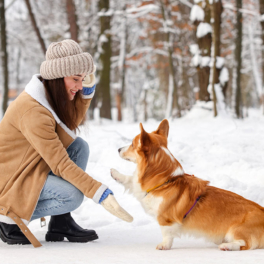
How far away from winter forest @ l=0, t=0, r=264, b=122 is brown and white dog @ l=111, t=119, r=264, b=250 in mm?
5539

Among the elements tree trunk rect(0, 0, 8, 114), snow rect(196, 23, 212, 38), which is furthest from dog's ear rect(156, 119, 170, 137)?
tree trunk rect(0, 0, 8, 114)

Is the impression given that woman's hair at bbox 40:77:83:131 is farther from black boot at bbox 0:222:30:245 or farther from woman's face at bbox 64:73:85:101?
black boot at bbox 0:222:30:245

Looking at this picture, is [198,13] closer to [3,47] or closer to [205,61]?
[205,61]

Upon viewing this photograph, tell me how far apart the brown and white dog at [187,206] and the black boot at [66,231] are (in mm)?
533

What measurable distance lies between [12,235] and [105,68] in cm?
970

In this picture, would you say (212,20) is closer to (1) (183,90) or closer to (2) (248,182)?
(2) (248,182)

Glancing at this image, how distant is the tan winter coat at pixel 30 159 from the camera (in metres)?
2.47

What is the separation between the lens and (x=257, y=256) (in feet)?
6.95

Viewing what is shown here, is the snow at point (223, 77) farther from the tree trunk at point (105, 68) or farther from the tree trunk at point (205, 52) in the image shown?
the tree trunk at point (105, 68)

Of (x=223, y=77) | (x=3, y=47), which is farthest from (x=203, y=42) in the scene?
(x=3, y=47)

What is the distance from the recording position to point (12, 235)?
261 cm

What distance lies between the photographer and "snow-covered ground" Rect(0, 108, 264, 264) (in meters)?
2.16

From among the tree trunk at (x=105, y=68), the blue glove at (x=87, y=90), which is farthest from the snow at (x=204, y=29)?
the blue glove at (x=87, y=90)

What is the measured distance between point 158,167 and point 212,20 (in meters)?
6.44
